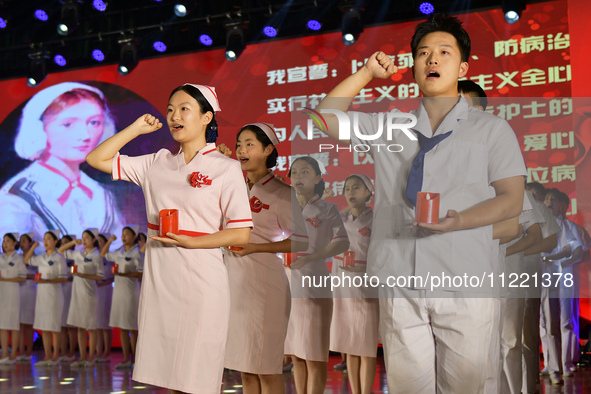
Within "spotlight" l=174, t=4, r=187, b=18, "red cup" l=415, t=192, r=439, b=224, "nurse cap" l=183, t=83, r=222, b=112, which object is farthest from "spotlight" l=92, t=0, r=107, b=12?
"red cup" l=415, t=192, r=439, b=224

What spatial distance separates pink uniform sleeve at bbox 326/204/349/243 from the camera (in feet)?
9.26

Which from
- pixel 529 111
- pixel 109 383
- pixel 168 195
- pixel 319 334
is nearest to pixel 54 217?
pixel 109 383

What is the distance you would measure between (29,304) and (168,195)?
6549 mm

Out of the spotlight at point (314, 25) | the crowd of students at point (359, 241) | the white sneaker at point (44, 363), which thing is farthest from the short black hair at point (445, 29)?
the white sneaker at point (44, 363)

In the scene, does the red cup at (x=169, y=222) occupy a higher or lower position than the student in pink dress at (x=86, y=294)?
higher

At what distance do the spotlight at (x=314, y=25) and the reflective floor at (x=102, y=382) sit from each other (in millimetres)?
3640

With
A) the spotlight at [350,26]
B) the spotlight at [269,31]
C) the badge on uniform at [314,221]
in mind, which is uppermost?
the spotlight at [269,31]

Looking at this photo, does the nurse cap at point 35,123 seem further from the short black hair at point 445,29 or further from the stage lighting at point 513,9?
the short black hair at point 445,29

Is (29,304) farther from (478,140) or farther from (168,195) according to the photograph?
(478,140)

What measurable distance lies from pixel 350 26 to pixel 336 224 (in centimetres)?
473

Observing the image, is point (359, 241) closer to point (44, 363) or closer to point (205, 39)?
point (205, 39)

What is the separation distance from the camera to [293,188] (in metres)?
3.62

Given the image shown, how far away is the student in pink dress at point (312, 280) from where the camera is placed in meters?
2.73

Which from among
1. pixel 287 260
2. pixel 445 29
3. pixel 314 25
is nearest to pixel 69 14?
pixel 314 25
